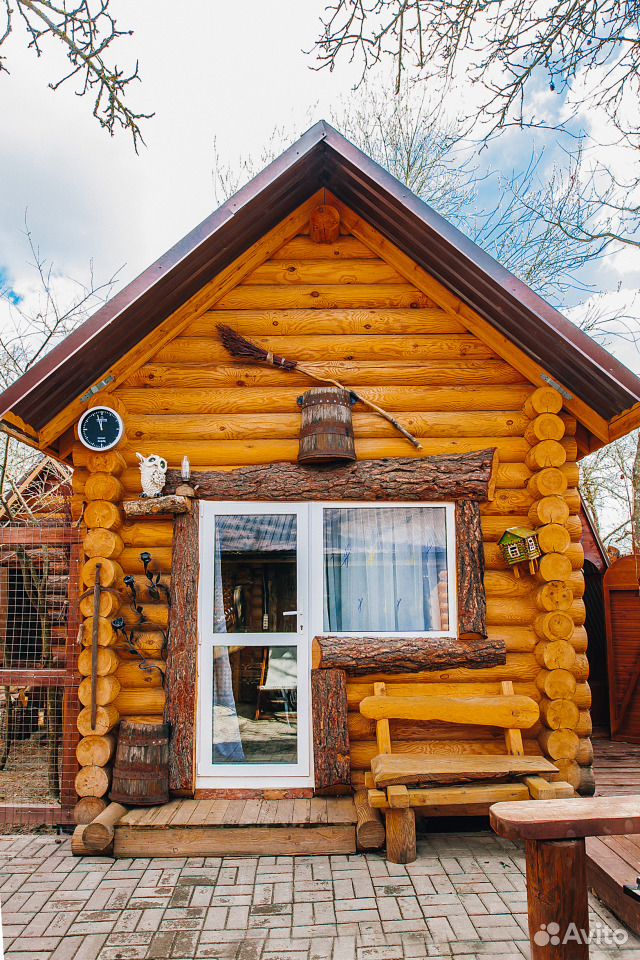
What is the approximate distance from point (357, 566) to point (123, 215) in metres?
16.2

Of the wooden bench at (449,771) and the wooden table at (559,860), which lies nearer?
the wooden table at (559,860)

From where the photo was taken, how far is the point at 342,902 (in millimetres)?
3627

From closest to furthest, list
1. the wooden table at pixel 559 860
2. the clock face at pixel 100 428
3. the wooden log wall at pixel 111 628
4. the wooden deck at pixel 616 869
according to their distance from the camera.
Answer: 1. the wooden table at pixel 559 860
2. the wooden deck at pixel 616 869
3. the wooden log wall at pixel 111 628
4. the clock face at pixel 100 428

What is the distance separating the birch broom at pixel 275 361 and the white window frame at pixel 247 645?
921 millimetres

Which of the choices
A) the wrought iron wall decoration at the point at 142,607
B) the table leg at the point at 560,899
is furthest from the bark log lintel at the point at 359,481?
the table leg at the point at 560,899

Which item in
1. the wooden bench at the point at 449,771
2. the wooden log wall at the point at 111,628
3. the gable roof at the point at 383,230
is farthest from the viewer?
the wooden log wall at the point at 111,628

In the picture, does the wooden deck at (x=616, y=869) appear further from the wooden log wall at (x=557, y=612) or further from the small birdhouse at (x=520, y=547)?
the small birdhouse at (x=520, y=547)

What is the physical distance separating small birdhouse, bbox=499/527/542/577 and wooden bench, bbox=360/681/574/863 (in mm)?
888

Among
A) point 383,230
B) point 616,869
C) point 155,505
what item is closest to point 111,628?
point 155,505

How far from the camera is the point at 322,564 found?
16.3ft

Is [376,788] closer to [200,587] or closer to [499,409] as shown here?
[200,587]

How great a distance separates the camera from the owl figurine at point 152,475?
15.9 ft

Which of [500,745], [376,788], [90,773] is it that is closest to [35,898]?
[90,773]

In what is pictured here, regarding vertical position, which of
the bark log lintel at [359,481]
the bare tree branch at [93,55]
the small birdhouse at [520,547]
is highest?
the bare tree branch at [93,55]
